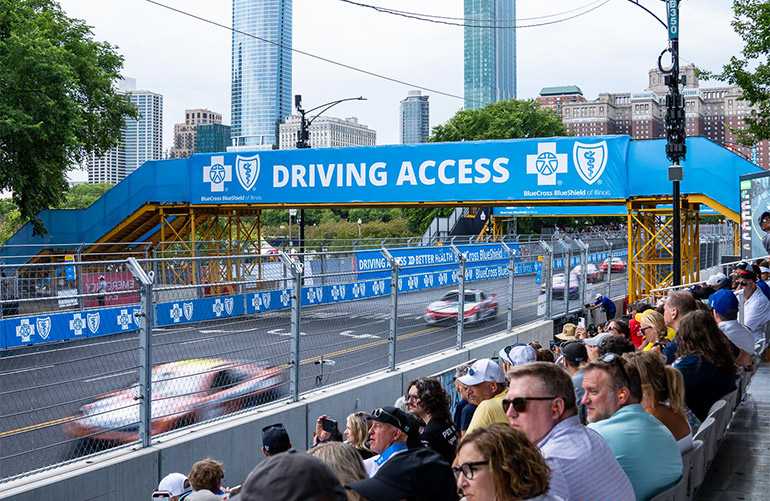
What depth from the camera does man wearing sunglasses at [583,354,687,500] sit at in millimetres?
3908

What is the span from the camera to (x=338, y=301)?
9305mm

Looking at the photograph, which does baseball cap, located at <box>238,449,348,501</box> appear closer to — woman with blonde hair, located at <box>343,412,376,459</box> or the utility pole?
woman with blonde hair, located at <box>343,412,376,459</box>

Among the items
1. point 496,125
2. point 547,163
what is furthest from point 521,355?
point 496,125

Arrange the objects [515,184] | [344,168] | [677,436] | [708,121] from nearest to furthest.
A: [677,436]
[515,184]
[344,168]
[708,121]

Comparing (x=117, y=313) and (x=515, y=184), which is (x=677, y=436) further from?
(x=515, y=184)

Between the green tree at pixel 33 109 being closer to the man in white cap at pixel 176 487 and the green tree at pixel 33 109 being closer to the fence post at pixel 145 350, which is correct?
the fence post at pixel 145 350

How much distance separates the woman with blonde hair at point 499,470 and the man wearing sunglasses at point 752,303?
7.52 metres

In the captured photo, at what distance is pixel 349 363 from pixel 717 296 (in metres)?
4.43

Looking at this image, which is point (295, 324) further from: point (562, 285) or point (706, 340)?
point (562, 285)

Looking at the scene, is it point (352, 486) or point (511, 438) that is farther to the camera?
point (352, 486)

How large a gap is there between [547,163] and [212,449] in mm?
17965

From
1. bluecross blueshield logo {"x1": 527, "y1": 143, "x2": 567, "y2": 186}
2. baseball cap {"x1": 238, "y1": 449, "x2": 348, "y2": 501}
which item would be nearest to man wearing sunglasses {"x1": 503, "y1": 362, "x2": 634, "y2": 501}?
baseball cap {"x1": 238, "y1": 449, "x2": 348, "y2": 501}

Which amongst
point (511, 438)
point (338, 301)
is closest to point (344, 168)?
point (338, 301)

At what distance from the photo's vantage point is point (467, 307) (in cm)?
1233
